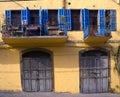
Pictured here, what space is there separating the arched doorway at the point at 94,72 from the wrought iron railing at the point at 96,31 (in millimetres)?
1696

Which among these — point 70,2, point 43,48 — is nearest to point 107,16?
point 70,2

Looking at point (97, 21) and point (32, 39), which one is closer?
point (32, 39)

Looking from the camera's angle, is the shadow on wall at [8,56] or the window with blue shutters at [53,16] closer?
the shadow on wall at [8,56]

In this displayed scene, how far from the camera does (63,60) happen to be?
96.1ft

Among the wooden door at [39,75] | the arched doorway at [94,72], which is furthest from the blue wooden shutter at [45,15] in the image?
the arched doorway at [94,72]

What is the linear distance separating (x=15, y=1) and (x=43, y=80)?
568cm

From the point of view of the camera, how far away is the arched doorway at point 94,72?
29531 mm

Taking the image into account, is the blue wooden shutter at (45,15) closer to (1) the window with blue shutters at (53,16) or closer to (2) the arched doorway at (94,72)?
(1) the window with blue shutters at (53,16)

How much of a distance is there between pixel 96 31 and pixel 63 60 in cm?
305

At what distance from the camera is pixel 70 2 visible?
96.9ft

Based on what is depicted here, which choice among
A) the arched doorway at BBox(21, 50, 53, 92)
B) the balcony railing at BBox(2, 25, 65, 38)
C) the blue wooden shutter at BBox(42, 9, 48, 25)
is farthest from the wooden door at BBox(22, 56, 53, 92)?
the blue wooden shutter at BBox(42, 9, 48, 25)

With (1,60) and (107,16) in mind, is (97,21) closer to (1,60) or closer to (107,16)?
(107,16)

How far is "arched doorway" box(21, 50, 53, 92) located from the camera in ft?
95.9

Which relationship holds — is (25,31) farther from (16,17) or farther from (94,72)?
(94,72)
